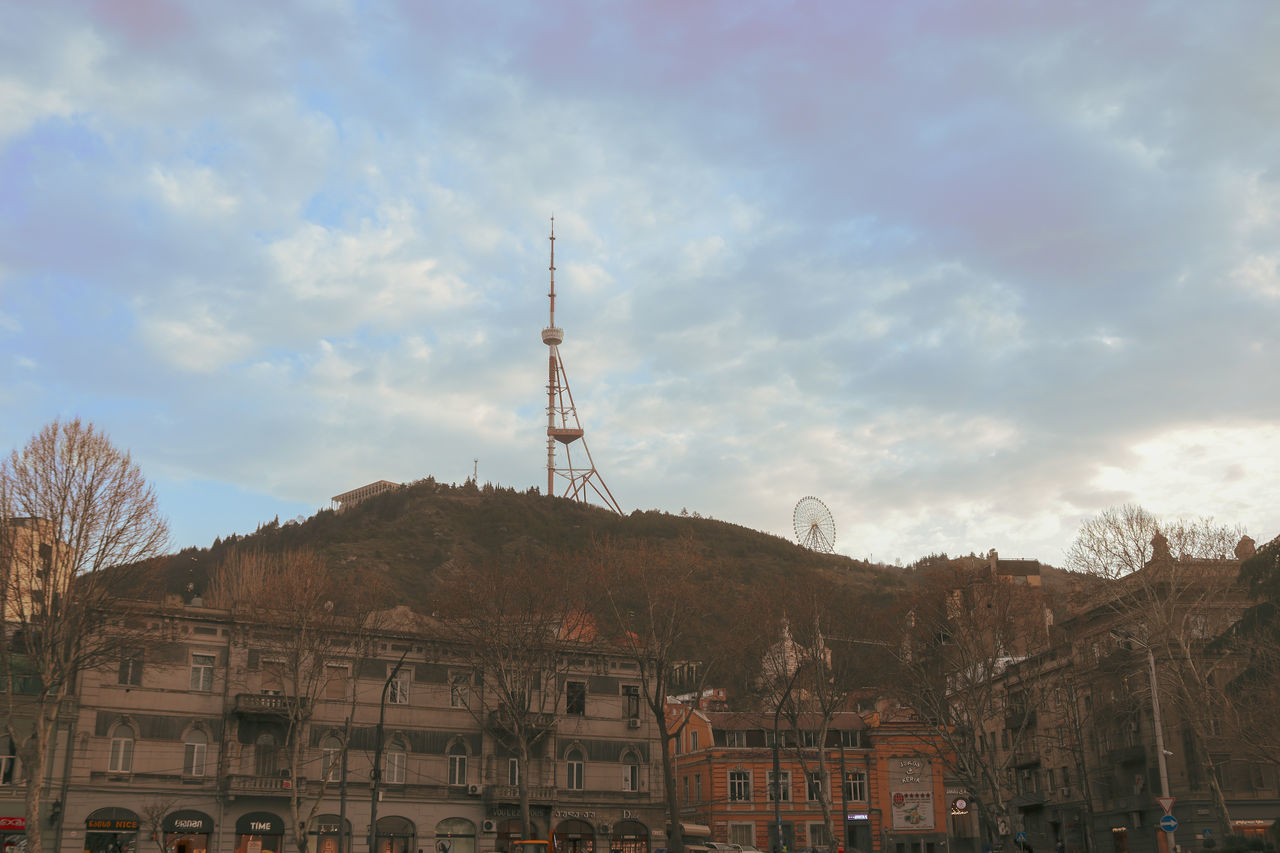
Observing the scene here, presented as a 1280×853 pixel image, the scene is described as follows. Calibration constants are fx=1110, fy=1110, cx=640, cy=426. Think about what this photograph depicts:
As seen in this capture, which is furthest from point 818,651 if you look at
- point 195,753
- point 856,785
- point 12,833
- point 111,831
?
point 12,833

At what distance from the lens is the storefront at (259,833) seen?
160 ft

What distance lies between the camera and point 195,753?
49094 mm

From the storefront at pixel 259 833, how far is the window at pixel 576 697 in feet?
49.2

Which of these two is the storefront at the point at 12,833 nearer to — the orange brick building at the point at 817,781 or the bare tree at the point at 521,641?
the bare tree at the point at 521,641

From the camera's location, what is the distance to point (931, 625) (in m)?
51.8

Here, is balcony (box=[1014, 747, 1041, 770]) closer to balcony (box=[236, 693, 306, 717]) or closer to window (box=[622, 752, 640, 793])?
window (box=[622, 752, 640, 793])

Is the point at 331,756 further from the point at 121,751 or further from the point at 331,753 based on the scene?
the point at 121,751

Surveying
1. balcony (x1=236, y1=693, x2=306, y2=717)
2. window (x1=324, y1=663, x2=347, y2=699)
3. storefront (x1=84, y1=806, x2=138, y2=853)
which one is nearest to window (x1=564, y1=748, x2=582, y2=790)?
window (x1=324, y1=663, x2=347, y2=699)

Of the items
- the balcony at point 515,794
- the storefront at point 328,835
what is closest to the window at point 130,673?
the storefront at point 328,835

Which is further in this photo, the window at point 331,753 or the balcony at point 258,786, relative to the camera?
the window at point 331,753

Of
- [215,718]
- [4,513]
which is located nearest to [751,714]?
[215,718]

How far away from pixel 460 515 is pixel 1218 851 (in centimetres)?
11322

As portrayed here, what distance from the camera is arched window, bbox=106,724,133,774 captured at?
1852 inches

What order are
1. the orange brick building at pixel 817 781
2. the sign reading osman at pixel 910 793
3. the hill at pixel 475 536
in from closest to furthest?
the orange brick building at pixel 817 781 → the sign reading osman at pixel 910 793 → the hill at pixel 475 536
